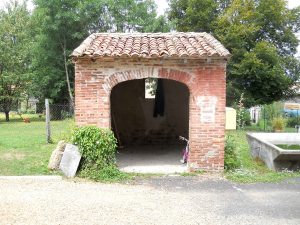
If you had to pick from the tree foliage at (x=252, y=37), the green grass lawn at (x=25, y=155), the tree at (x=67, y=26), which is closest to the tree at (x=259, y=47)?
the tree foliage at (x=252, y=37)

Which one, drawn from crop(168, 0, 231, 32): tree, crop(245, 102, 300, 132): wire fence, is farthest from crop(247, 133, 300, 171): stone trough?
crop(168, 0, 231, 32): tree

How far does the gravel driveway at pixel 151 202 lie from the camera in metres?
6.46

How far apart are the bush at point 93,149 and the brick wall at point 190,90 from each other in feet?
1.46

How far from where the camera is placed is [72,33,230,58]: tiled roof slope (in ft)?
31.0

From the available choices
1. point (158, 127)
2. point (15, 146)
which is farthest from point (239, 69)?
point (15, 146)

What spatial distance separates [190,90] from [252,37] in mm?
16773

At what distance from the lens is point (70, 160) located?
9.49m

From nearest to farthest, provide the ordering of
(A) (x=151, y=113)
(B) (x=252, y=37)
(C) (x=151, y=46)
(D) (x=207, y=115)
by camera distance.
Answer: (D) (x=207, y=115), (C) (x=151, y=46), (A) (x=151, y=113), (B) (x=252, y=37)

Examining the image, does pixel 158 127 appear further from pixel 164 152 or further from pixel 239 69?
pixel 239 69

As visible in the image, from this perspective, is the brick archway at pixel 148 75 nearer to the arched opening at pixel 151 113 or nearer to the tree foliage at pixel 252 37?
the arched opening at pixel 151 113

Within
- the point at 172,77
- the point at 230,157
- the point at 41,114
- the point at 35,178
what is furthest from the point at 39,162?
the point at 41,114

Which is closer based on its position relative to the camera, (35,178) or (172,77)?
(35,178)

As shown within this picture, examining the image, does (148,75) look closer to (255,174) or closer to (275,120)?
(255,174)

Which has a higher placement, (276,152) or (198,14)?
(198,14)
